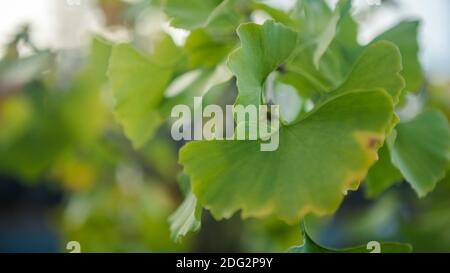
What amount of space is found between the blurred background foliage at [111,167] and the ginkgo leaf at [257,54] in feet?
1.09

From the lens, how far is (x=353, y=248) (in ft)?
1.01

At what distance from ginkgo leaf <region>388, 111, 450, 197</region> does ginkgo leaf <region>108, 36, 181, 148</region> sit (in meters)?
0.13

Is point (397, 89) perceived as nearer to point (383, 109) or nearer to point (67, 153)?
point (383, 109)

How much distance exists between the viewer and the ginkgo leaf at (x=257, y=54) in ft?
0.82

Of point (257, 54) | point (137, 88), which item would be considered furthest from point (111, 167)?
point (257, 54)

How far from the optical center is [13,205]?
2.02 m

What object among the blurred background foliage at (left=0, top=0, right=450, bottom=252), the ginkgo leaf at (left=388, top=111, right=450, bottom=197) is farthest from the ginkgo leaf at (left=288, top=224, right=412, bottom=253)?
the blurred background foliage at (left=0, top=0, right=450, bottom=252)

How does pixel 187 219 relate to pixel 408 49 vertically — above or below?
below

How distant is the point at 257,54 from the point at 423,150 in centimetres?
13

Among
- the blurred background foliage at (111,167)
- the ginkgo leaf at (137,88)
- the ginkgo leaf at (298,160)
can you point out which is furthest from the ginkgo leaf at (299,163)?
the blurred background foliage at (111,167)

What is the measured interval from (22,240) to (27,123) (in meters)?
1.23

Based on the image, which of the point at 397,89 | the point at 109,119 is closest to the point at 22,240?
the point at 109,119

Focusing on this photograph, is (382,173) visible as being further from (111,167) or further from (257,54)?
(111,167)

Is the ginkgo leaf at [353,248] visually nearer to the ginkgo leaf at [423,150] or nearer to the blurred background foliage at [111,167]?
the ginkgo leaf at [423,150]
